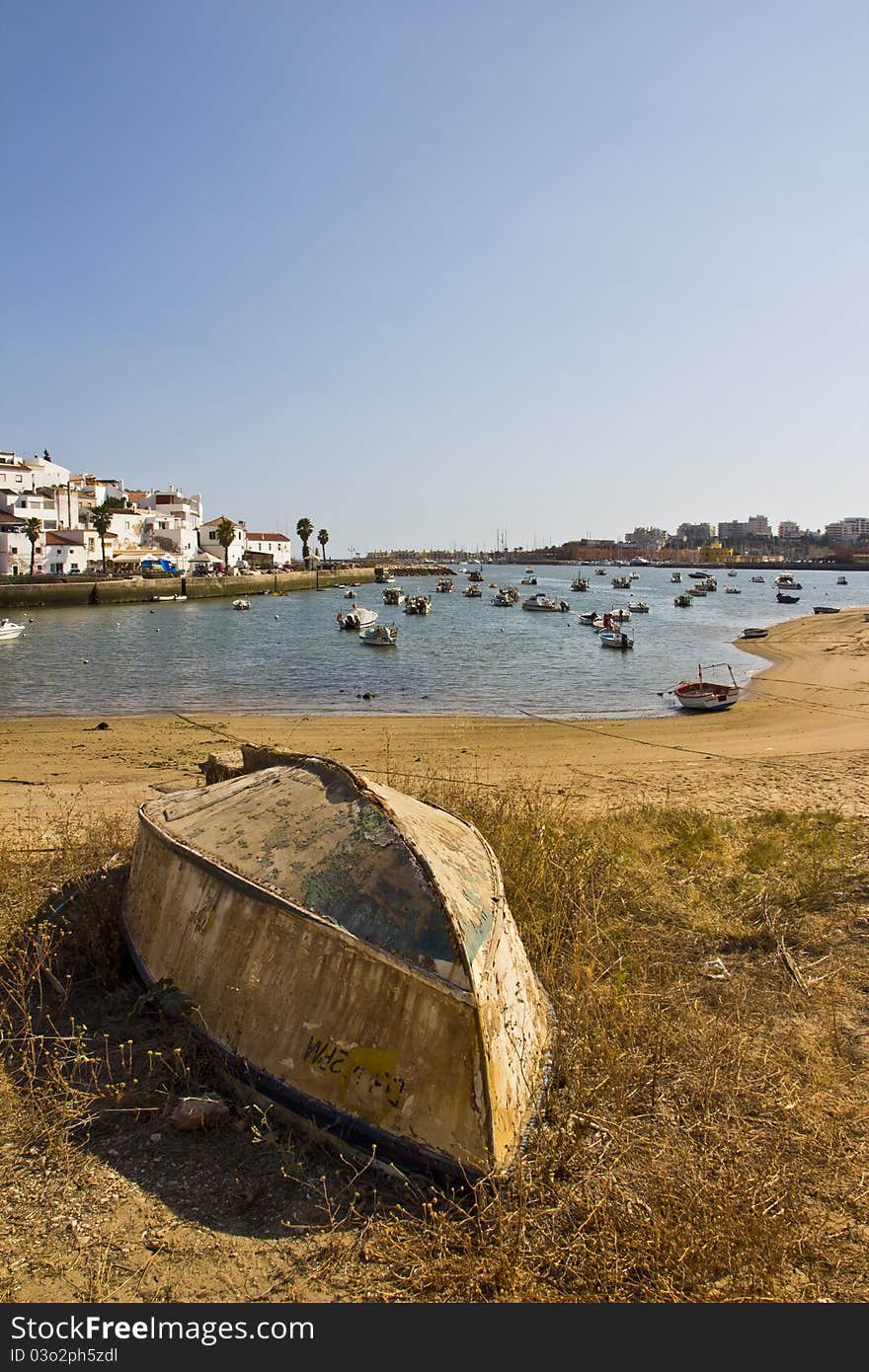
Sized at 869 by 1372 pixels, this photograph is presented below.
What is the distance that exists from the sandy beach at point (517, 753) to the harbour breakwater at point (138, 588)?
52.4 metres

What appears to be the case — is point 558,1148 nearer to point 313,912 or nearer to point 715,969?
point 313,912

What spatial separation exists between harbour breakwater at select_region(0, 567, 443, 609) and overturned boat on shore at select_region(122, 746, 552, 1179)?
71325 mm

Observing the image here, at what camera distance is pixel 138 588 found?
3098 inches

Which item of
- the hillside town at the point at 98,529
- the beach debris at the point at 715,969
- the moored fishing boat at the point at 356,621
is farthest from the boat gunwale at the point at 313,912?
the hillside town at the point at 98,529

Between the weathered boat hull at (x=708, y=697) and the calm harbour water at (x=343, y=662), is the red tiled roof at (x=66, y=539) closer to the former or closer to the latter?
the calm harbour water at (x=343, y=662)

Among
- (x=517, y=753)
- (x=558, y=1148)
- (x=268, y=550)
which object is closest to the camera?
(x=558, y=1148)

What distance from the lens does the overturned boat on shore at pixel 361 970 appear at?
382 centimetres

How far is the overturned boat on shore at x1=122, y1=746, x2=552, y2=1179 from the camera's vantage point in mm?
3818

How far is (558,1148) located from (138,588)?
266ft

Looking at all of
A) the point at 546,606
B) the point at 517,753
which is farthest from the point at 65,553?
the point at 517,753

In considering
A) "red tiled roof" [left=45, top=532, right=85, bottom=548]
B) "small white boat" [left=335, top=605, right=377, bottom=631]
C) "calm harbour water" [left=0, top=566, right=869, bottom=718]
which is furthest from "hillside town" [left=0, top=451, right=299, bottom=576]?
"small white boat" [left=335, top=605, right=377, bottom=631]
